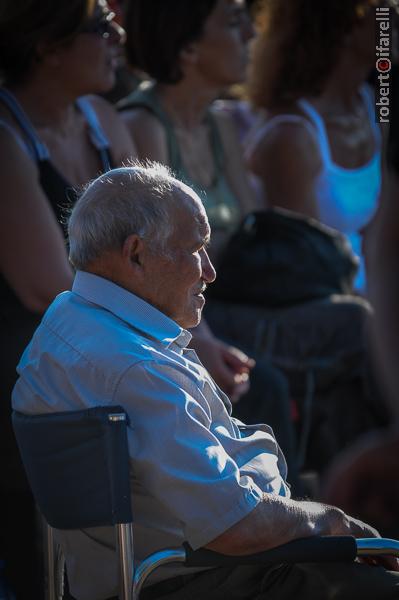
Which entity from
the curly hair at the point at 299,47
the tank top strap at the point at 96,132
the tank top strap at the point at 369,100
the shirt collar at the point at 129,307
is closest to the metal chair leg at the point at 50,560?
the shirt collar at the point at 129,307

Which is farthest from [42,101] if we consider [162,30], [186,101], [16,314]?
[186,101]

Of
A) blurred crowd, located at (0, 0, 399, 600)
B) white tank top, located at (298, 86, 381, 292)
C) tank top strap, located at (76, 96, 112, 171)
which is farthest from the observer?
white tank top, located at (298, 86, 381, 292)

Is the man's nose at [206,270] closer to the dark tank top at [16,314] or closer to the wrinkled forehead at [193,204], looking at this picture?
the wrinkled forehead at [193,204]

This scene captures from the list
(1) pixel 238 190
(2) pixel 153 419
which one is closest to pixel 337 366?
(1) pixel 238 190

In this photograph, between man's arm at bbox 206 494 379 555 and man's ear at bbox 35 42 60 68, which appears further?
man's ear at bbox 35 42 60 68

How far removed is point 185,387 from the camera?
2227mm

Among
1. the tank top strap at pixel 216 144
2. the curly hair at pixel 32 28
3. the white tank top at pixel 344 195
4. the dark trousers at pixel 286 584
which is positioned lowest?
the white tank top at pixel 344 195

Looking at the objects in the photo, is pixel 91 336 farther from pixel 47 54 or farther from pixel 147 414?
pixel 47 54

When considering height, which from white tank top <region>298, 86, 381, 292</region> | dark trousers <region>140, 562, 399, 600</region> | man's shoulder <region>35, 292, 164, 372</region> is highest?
man's shoulder <region>35, 292, 164, 372</region>

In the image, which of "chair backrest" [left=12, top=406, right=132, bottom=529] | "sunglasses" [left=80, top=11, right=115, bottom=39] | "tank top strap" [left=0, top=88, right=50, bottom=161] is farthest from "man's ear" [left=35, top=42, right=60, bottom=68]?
"chair backrest" [left=12, top=406, right=132, bottom=529]

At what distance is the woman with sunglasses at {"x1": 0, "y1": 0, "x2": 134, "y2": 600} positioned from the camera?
3.20 m

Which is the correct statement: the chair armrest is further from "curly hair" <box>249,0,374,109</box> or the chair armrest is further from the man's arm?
"curly hair" <box>249,0,374,109</box>

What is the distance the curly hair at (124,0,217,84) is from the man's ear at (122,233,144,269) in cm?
220

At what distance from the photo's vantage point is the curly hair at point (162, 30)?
431 centimetres
